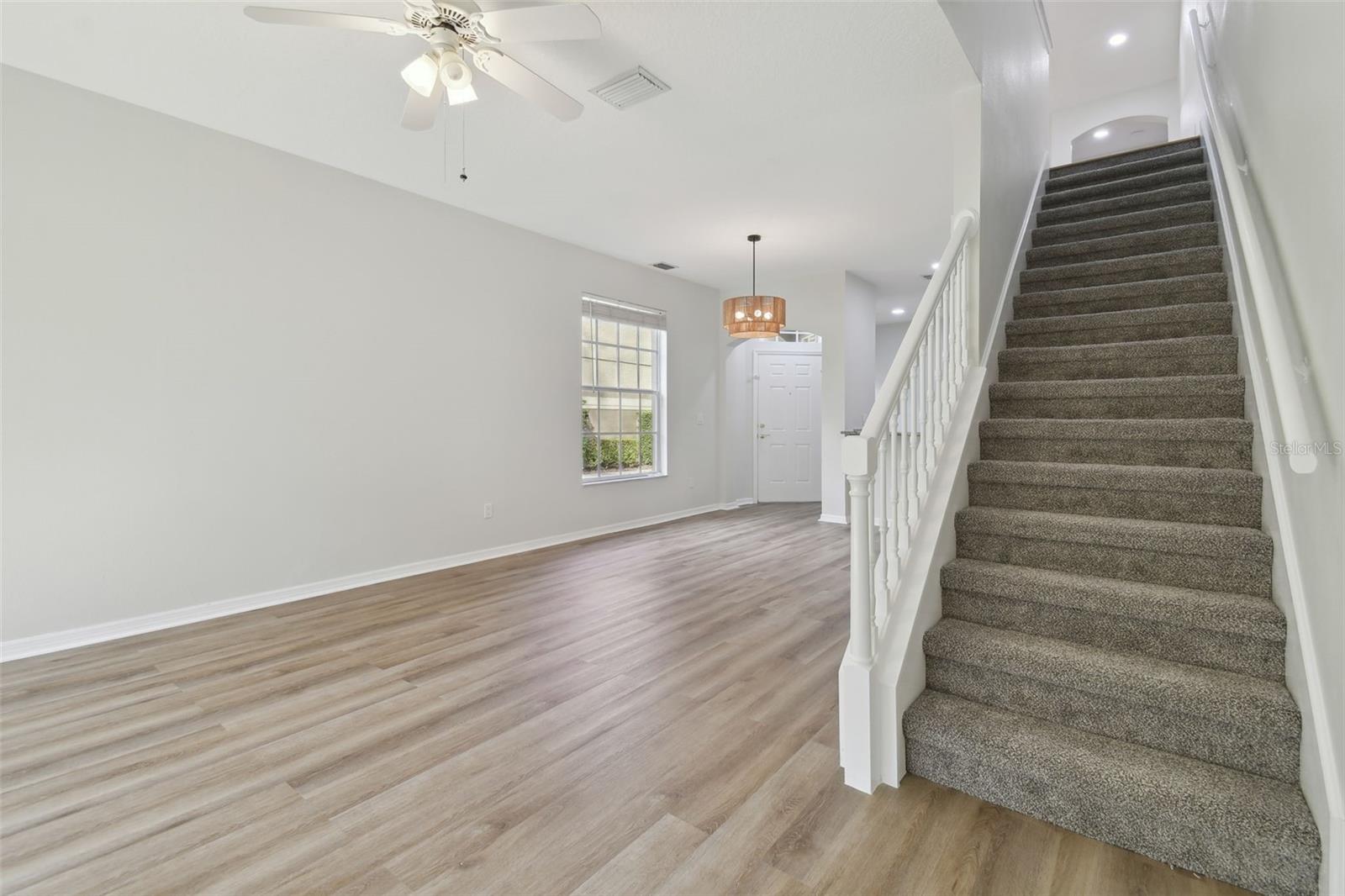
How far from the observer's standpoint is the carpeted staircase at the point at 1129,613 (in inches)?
58.3

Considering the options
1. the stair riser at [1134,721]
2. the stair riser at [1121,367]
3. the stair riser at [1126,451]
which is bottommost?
the stair riser at [1134,721]

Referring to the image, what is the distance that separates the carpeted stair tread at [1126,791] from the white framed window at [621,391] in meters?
→ 4.31

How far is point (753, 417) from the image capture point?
8203 mm

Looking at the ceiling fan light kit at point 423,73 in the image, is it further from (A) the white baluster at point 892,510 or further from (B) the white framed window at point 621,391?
(B) the white framed window at point 621,391

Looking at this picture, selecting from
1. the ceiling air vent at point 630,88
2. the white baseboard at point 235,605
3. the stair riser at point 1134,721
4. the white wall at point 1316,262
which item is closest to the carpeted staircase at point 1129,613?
the stair riser at point 1134,721

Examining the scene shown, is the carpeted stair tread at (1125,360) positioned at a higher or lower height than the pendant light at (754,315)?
lower

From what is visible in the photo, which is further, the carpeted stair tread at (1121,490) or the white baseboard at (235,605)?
the white baseboard at (235,605)

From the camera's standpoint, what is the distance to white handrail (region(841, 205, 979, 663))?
68.7 inches

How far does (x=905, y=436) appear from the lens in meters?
2.09

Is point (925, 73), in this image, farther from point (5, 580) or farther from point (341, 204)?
point (5, 580)

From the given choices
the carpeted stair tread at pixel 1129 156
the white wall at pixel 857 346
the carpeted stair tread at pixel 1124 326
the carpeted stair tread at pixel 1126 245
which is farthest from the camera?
the white wall at pixel 857 346

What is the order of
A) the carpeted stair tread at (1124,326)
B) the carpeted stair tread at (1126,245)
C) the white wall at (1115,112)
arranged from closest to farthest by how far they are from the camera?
1. the carpeted stair tread at (1124,326)
2. the carpeted stair tread at (1126,245)
3. the white wall at (1115,112)

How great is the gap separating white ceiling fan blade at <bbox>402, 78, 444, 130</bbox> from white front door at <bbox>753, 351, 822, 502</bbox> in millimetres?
5950

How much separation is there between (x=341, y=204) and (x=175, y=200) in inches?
35.1
